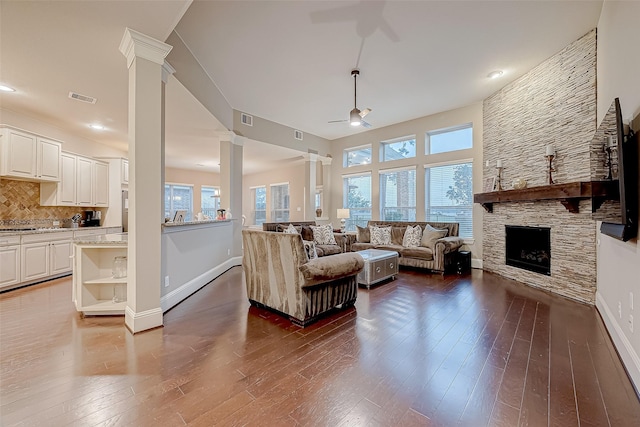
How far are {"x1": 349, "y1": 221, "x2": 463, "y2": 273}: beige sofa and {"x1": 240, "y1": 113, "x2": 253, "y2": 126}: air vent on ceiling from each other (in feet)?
11.9

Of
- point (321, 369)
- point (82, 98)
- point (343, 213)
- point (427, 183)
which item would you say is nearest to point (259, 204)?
point (343, 213)

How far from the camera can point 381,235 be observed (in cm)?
601

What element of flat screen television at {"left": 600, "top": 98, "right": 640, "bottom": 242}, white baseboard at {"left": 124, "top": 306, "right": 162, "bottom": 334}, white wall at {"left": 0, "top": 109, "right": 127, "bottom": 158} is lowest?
white baseboard at {"left": 124, "top": 306, "right": 162, "bottom": 334}

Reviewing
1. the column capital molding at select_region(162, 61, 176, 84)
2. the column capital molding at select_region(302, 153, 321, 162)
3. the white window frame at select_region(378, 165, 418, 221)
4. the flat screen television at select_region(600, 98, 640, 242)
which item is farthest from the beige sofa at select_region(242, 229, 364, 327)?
the column capital molding at select_region(302, 153, 321, 162)

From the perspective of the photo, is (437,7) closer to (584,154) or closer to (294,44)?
(294,44)

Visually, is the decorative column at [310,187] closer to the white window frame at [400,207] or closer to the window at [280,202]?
the white window frame at [400,207]

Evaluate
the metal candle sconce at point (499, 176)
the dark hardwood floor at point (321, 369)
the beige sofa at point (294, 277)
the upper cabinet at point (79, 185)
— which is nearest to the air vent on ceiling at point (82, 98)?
the upper cabinet at point (79, 185)

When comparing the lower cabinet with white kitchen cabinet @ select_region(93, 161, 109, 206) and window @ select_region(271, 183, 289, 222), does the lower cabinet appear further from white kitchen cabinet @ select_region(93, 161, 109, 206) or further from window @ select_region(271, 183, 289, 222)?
window @ select_region(271, 183, 289, 222)

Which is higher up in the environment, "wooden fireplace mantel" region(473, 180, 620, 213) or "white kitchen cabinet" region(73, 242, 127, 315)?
"wooden fireplace mantel" region(473, 180, 620, 213)

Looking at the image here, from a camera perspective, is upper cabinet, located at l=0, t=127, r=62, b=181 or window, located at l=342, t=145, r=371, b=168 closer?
upper cabinet, located at l=0, t=127, r=62, b=181

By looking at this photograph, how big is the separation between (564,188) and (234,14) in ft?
14.6

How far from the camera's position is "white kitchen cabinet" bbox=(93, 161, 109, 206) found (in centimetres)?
577

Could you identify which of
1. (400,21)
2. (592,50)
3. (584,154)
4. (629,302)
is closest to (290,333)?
(629,302)

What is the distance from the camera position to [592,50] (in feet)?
11.1
